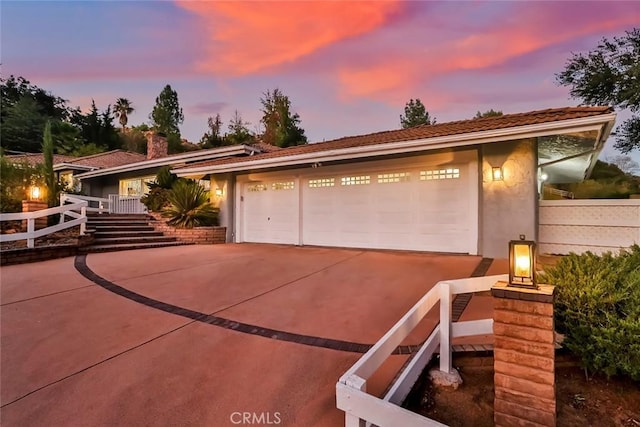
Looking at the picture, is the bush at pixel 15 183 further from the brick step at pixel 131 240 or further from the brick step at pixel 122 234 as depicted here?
the brick step at pixel 131 240

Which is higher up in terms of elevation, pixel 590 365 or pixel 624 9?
pixel 624 9

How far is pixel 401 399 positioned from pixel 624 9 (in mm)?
14787

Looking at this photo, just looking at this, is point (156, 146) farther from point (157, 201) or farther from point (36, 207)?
point (36, 207)

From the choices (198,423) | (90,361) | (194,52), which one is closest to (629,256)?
(198,423)

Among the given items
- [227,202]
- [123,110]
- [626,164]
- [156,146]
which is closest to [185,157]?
[156,146]

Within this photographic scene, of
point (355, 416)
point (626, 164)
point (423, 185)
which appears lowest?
point (355, 416)

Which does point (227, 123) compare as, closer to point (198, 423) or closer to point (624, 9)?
point (624, 9)

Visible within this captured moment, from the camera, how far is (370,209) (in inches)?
331

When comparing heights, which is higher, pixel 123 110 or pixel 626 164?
pixel 123 110

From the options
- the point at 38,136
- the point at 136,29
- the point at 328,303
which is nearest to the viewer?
the point at 328,303

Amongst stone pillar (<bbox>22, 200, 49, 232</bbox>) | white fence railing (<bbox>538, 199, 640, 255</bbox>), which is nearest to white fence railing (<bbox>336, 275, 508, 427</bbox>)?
white fence railing (<bbox>538, 199, 640, 255</bbox>)

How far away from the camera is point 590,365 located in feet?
6.79

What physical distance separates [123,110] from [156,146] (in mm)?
33430

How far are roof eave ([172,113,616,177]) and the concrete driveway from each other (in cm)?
259
